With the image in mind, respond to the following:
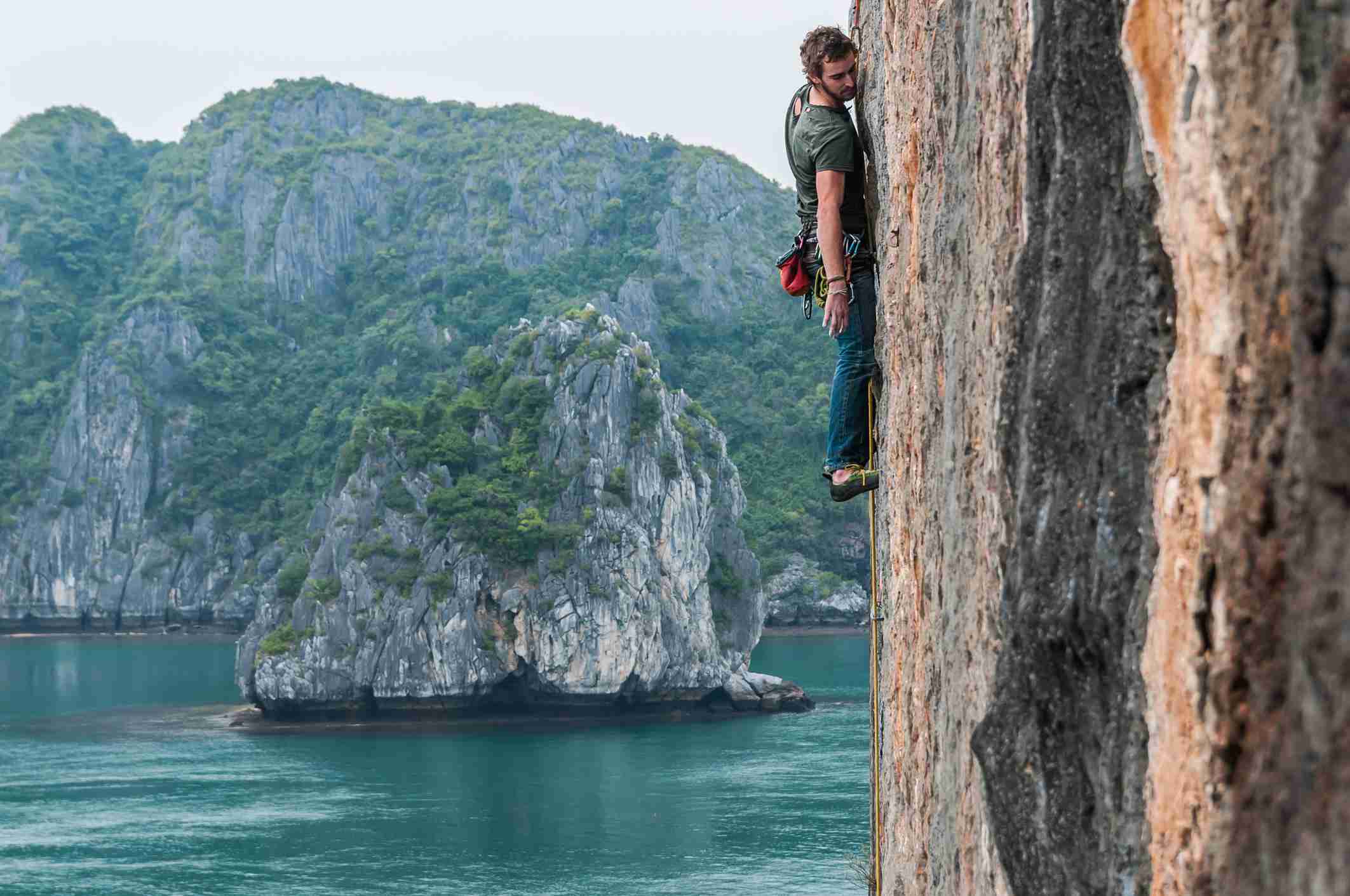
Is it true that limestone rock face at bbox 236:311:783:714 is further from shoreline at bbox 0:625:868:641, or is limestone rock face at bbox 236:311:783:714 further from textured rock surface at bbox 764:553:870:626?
textured rock surface at bbox 764:553:870:626

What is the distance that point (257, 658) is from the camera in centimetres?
4825

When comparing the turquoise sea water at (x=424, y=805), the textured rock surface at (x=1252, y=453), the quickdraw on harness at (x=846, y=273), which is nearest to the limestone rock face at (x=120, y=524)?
the turquoise sea water at (x=424, y=805)

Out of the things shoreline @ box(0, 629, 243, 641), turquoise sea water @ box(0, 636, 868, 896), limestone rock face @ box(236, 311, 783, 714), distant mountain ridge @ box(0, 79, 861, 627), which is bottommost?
turquoise sea water @ box(0, 636, 868, 896)

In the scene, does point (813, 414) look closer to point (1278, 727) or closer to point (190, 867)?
point (190, 867)

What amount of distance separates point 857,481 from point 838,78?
1.32 meters

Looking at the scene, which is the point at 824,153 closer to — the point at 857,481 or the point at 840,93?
the point at 840,93

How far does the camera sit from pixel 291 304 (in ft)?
367

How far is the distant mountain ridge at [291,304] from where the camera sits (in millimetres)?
87375

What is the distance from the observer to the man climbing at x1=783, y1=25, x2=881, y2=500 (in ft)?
14.5

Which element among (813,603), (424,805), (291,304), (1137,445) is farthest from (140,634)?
(1137,445)

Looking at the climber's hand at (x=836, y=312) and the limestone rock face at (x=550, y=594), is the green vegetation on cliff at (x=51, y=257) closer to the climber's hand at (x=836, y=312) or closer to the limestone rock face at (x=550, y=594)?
the limestone rock face at (x=550, y=594)

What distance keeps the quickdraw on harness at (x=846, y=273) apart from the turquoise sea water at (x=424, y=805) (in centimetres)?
2149

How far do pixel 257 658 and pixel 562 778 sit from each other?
53.1ft

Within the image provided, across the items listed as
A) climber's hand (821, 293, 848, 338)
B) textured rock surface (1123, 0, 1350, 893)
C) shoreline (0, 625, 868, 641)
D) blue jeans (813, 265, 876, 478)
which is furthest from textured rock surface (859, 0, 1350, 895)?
shoreline (0, 625, 868, 641)
